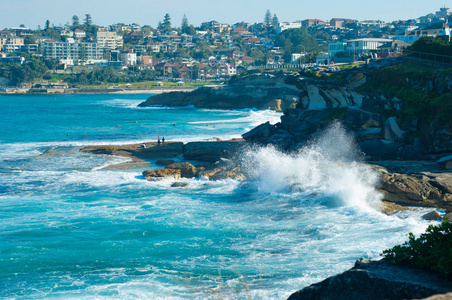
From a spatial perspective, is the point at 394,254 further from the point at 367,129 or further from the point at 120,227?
the point at 367,129

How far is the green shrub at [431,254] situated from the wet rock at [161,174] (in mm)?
20779

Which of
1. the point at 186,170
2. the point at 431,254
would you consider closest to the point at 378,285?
the point at 431,254

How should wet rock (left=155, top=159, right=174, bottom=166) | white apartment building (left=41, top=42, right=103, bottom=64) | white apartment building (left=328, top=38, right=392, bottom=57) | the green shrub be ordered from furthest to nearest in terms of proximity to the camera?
white apartment building (left=41, top=42, right=103, bottom=64)
white apartment building (left=328, top=38, right=392, bottom=57)
wet rock (left=155, top=159, right=174, bottom=166)
the green shrub

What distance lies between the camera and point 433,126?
1159 inches

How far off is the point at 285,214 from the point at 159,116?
56.6 m

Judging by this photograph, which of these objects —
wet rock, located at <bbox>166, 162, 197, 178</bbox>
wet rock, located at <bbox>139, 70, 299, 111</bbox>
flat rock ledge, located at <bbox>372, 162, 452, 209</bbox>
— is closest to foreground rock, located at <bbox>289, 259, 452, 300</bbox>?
flat rock ledge, located at <bbox>372, 162, 452, 209</bbox>

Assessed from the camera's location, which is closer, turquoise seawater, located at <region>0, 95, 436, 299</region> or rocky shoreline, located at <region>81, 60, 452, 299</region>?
rocky shoreline, located at <region>81, 60, 452, 299</region>

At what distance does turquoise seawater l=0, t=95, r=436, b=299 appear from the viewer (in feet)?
52.1

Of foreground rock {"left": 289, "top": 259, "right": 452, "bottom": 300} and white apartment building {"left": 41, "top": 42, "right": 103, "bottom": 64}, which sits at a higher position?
white apartment building {"left": 41, "top": 42, "right": 103, "bottom": 64}

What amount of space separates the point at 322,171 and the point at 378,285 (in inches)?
696

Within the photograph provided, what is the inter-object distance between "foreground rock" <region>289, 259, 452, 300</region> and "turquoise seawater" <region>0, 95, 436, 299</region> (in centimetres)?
412

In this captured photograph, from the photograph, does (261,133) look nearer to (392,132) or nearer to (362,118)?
(362,118)

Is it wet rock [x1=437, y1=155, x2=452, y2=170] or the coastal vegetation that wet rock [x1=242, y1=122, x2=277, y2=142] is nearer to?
the coastal vegetation

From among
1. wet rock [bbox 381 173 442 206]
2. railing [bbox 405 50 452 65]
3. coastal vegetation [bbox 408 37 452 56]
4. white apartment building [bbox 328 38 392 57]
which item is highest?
white apartment building [bbox 328 38 392 57]
